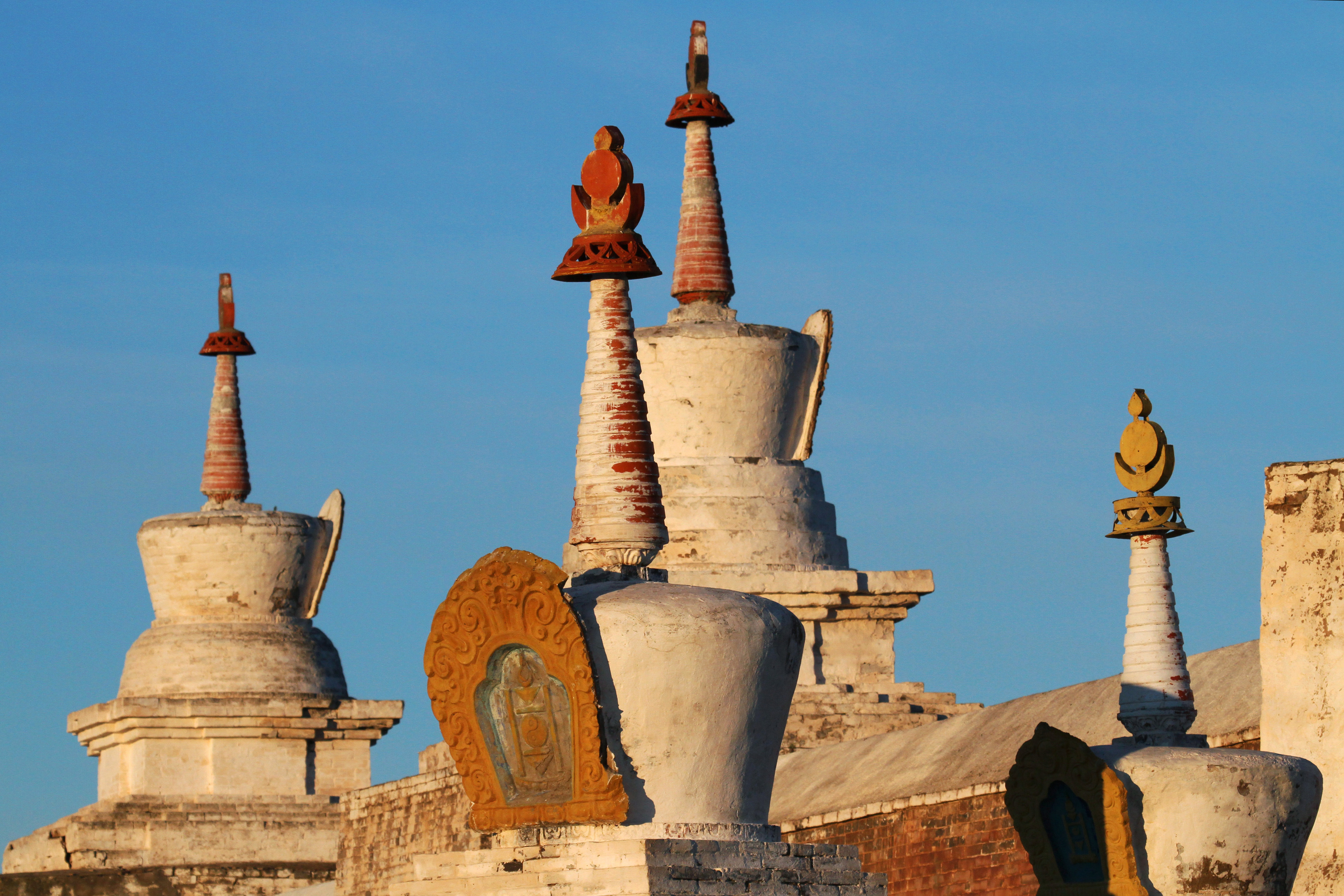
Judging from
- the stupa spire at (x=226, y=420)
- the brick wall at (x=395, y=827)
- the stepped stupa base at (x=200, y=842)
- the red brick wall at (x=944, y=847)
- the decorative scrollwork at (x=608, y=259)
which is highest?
the stupa spire at (x=226, y=420)

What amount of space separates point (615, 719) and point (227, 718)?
18.1m

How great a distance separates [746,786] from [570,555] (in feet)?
35.4

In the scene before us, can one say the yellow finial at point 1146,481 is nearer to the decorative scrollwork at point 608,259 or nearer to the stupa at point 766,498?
the decorative scrollwork at point 608,259

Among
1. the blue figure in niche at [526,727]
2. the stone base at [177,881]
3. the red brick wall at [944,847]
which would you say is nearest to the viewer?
the blue figure in niche at [526,727]

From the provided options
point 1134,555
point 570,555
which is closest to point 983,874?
point 1134,555

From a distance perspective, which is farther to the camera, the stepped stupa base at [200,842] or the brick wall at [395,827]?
the stepped stupa base at [200,842]

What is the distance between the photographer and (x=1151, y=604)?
16.8 m

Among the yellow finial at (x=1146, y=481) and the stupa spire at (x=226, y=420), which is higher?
the stupa spire at (x=226, y=420)

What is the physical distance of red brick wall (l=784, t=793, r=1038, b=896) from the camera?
19094 mm

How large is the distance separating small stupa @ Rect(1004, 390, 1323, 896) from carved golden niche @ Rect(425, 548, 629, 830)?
10.2 feet

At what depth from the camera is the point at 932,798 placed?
20.0 m

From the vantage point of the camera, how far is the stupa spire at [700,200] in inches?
1049

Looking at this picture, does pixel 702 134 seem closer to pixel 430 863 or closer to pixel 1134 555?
pixel 1134 555

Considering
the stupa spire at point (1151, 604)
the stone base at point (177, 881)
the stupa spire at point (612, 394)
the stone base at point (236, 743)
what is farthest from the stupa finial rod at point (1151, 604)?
the stone base at point (236, 743)
